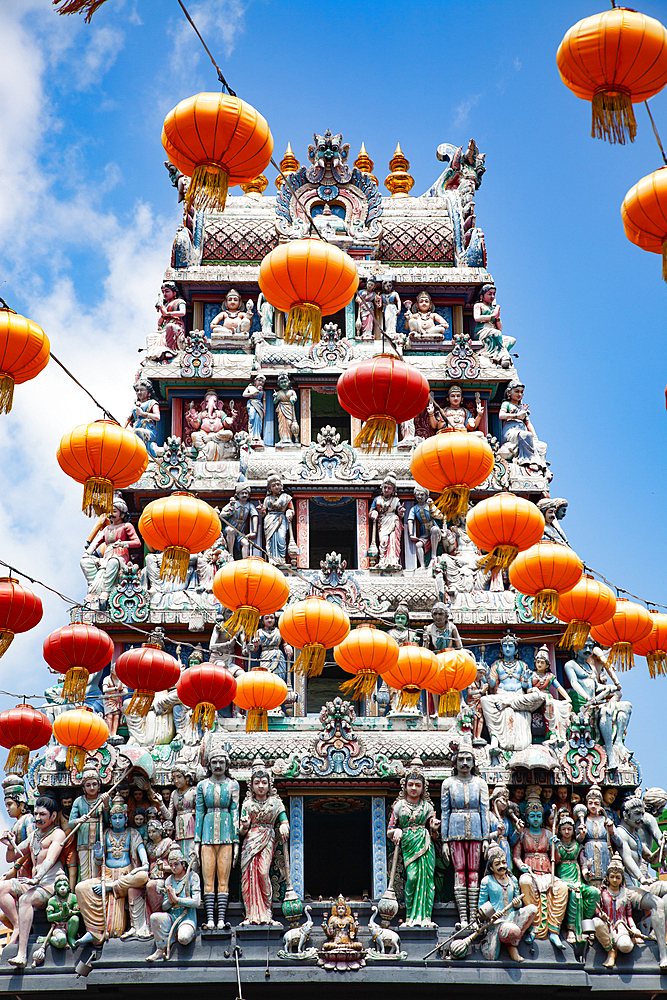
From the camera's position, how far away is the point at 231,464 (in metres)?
26.2

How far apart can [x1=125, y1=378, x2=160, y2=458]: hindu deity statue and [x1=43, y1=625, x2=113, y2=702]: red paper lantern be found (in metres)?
8.49

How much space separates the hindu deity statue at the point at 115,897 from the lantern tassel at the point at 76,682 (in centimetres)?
274

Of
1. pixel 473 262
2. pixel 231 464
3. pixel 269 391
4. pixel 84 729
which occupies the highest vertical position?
pixel 473 262

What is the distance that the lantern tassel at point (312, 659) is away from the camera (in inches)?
710

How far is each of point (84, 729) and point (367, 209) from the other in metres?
16.8

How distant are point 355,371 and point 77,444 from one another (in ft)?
13.0

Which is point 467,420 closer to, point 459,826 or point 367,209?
point 367,209

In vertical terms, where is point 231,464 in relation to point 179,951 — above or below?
above

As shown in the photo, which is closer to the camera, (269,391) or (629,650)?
(629,650)

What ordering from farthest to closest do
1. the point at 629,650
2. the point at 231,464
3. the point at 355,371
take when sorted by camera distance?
the point at 231,464
the point at 629,650
the point at 355,371

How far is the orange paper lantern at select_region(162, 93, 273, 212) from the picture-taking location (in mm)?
11906

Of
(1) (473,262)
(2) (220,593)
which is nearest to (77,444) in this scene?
(2) (220,593)

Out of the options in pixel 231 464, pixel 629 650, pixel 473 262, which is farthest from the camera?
pixel 473 262

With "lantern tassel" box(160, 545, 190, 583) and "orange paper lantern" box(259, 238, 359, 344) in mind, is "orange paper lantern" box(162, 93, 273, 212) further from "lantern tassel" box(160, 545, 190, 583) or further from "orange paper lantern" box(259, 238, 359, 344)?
"lantern tassel" box(160, 545, 190, 583)
